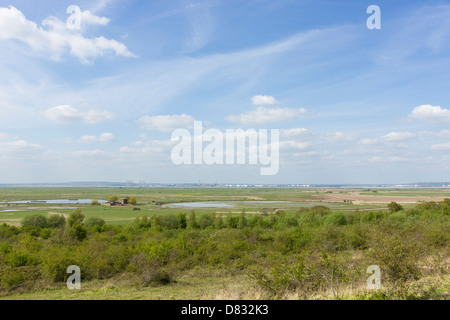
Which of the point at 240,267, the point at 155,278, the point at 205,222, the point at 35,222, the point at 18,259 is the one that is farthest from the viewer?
the point at 205,222

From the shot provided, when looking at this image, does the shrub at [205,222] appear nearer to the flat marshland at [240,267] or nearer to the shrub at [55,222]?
the flat marshland at [240,267]

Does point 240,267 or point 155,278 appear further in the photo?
point 240,267

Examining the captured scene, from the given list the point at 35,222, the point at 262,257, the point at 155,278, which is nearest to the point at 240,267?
the point at 262,257

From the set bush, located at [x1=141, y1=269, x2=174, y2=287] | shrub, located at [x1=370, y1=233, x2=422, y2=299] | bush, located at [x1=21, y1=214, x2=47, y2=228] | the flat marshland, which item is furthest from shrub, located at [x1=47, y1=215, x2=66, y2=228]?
shrub, located at [x1=370, y1=233, x2=422, y2=299]

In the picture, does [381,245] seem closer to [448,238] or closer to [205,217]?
[448,238]

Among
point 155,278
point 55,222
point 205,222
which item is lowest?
point 55,222

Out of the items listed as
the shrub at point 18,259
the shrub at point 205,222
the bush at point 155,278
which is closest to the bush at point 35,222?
the shrub at point 205,222

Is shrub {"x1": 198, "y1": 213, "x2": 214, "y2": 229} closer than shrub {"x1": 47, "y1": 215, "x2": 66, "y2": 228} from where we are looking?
Yes

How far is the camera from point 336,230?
26422 mm

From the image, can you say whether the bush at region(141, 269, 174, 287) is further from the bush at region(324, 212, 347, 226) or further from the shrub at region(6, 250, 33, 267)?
the bush at region(324, 212, 347, 226)

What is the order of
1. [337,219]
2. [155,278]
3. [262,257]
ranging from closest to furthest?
1. [155,278]
2. [262,257]
3. [337,219]

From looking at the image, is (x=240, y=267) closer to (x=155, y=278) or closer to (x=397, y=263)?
(x=155, y=278)
